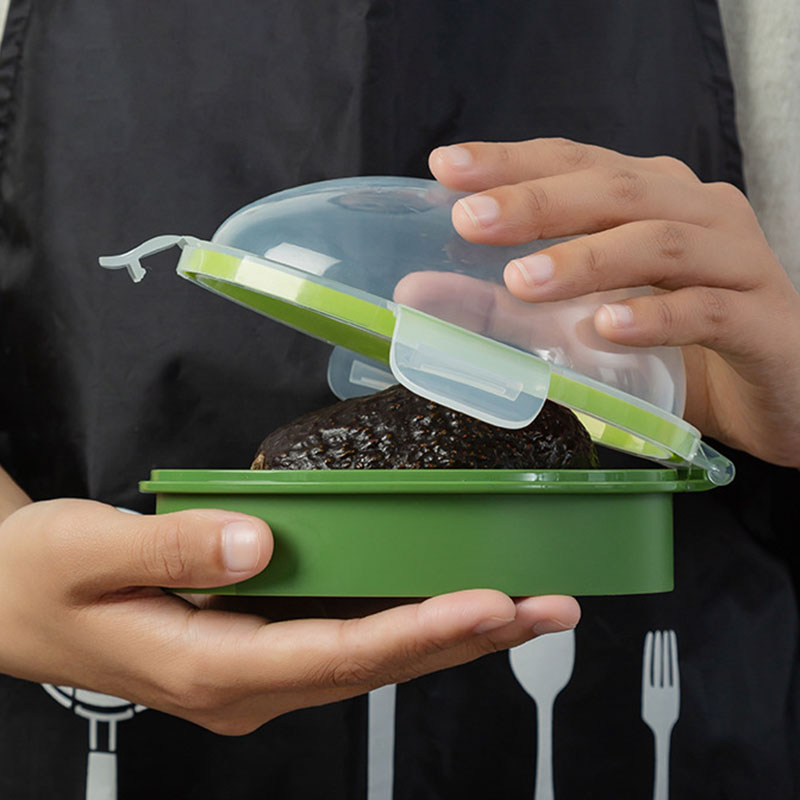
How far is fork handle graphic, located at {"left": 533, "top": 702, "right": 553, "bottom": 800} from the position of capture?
0.94 metres

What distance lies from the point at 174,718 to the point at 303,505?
0.50m

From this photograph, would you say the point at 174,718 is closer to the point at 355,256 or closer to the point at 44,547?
the point at 44,547

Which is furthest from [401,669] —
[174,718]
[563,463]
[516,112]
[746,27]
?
[746,27]

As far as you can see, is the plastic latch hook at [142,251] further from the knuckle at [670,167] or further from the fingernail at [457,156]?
the knuckle at [670,167]

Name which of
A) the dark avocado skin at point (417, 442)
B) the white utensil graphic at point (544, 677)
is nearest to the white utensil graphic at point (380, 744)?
the white utensil graphic at point (544, 677)

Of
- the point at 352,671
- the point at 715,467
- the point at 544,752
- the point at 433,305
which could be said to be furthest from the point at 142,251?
the point at 544,752

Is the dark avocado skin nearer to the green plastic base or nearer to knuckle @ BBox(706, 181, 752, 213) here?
the green plastic base

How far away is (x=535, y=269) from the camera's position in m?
0.56

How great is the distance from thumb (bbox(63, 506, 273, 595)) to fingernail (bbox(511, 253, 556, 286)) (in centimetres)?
22

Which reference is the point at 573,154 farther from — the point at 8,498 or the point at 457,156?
the point at 8,498

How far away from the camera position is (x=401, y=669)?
0.56 meters

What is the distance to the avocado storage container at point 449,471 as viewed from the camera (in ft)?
1.76

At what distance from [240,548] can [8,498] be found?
391 mm

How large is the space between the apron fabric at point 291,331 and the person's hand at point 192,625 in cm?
27
